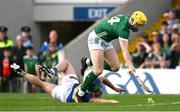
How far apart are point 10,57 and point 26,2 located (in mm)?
6183

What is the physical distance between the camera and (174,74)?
26.0 m

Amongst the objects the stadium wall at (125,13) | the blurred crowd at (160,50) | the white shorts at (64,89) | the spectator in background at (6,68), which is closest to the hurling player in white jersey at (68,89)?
the white shorts at (64,89)

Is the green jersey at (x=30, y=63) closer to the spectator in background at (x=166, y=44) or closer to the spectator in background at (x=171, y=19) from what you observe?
the spectator in background at (x=166, y=44)

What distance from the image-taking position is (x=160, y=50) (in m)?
27.8

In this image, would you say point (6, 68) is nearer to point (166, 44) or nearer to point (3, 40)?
point (3, 40)

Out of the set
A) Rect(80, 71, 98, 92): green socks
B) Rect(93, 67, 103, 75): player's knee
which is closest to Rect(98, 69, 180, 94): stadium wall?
Rect(93, 67, 103, 75): player's knee

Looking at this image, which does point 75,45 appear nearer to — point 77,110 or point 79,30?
point 79,30

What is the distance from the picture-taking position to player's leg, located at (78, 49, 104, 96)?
17328mm

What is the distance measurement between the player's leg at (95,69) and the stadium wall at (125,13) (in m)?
10.7

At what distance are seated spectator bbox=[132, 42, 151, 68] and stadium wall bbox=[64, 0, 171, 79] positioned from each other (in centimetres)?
212

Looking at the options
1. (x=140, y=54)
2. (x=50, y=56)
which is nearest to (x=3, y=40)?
(x=50, y=56)

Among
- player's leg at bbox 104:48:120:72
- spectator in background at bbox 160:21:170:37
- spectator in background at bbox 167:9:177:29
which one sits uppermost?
spectator in background at bbox 167:9:177:29

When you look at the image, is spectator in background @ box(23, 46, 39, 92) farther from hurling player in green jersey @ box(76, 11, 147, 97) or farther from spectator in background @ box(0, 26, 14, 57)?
hurling player in green jersey @ box(76, 11, 147, 97)

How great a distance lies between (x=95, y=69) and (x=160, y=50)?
10284mm
